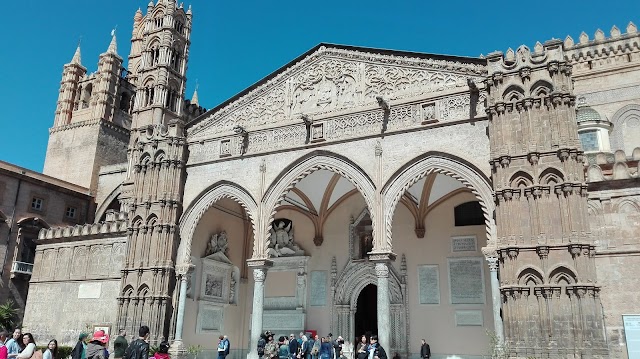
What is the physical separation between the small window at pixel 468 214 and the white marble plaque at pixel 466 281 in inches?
53.1

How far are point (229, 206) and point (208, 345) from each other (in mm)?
5456

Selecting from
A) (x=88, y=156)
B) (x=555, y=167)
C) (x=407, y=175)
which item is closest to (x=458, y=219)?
(x=407, y=175)

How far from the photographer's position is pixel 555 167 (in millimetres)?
13484

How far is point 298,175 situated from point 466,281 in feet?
23.1

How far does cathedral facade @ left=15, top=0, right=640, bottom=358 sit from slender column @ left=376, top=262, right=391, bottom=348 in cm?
6

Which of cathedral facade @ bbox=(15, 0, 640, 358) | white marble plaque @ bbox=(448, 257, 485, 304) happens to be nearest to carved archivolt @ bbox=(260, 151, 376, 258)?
cathedral facade @ bbox=(15, 0, 640, 358)

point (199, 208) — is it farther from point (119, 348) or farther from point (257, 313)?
point (119, 348)

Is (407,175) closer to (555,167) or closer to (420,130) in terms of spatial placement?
(420,130)

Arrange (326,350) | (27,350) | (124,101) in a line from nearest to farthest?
(27,350)
(326,350)
(124,101)

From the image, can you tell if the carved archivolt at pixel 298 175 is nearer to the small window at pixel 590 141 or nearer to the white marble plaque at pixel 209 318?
the white marble plaque at pixel 209 318

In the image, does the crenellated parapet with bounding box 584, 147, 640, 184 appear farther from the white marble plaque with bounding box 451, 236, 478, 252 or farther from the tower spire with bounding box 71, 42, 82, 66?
the tower spire with bounding box 71, 42, 82, 66

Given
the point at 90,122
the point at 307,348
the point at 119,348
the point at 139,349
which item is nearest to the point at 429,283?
the point at 307,348

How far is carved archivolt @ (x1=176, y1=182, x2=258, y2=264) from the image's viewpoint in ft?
61.2

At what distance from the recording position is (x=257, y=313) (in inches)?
661
